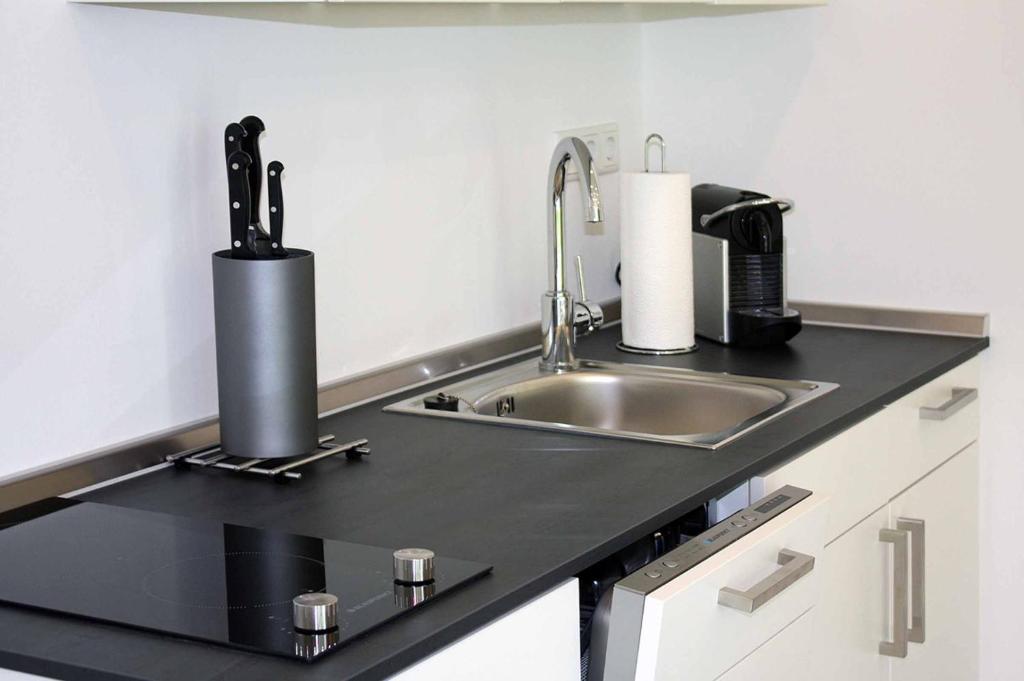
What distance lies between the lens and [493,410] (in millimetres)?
2002

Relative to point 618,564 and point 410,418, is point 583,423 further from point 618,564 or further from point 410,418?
point 618,564

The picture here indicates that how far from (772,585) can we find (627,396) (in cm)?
72

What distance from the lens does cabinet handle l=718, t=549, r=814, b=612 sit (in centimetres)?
136

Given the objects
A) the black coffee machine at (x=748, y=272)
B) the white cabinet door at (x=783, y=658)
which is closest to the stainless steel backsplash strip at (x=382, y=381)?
the black coffee machine at (x=748, y=272)

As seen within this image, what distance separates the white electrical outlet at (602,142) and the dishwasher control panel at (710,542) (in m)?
1.01

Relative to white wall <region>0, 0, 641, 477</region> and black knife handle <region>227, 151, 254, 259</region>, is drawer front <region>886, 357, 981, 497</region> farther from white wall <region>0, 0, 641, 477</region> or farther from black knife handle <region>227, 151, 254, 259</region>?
black knife handle <region>227, 151, 254, 259</region>

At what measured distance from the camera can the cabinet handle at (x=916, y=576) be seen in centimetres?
200

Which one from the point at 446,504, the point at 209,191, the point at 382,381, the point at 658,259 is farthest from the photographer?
the point at 658,259

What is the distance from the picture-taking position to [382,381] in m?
1.97

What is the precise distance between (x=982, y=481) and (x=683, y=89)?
0.91m

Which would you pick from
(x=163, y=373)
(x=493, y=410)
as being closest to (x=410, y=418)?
(x=493, y=410)

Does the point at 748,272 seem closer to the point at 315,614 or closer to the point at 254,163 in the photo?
the point at 254,163

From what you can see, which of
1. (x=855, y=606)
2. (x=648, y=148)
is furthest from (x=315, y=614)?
(x=648, y=148)

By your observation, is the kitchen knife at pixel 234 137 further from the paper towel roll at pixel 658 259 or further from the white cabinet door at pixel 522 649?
the paper towel roll at pixel 658 259
